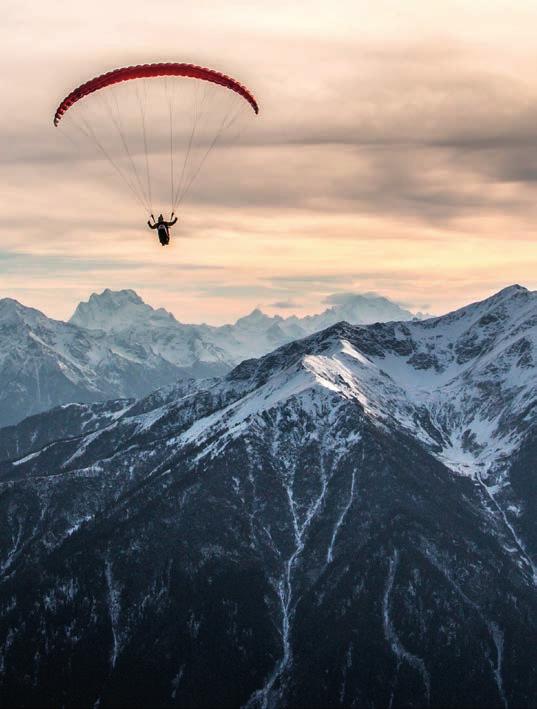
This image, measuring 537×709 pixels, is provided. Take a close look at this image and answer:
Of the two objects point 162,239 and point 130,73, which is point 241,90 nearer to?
point 130,73

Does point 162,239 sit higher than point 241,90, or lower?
lower

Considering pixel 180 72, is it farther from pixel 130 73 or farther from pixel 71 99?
pixel 71 99

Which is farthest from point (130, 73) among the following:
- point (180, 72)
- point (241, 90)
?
point (241, 90)

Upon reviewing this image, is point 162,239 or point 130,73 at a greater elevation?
point 130,73

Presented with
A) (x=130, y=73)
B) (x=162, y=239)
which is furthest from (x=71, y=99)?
(x=162, y=239)

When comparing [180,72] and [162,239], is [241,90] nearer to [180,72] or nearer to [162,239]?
[180,72]

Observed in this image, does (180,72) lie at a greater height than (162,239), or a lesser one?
greater

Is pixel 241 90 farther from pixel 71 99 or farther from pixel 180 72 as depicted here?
pixel 71 99

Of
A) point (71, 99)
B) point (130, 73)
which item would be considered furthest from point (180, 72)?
point (71, 99)
